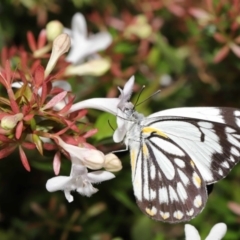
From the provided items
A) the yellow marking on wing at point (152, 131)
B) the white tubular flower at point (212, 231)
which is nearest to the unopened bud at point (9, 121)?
the yellow marking on wing at point (152, 131)

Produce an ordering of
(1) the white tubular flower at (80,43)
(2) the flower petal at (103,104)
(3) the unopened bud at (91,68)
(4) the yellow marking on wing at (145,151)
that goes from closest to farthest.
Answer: (2) the flower petal at (103,104) → (4) the yellow marking on wing at (145,151) → (3) the unopened bud at (91,68) → (1) the white tubular flower at (80,43)

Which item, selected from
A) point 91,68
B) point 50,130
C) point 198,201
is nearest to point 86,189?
point 50,130

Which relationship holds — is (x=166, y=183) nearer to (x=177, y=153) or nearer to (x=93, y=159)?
(x=177, y=153)

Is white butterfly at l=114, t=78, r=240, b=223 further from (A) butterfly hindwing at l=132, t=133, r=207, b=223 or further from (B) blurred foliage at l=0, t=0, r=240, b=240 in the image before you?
(B) blurred foliage at l=0, t=0, r=240, b=240

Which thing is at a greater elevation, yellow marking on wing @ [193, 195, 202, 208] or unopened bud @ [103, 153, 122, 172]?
unopened bud @ [103, 153, 122, 172]

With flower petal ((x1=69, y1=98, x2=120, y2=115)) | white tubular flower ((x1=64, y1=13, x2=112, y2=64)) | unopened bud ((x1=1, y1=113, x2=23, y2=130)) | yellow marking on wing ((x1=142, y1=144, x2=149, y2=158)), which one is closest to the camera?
unopened bud ((x1=1, y1=113, x2=23, y2=130))

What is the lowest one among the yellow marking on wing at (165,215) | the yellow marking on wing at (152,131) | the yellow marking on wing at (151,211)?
the yellow marking on wing at (165,215)

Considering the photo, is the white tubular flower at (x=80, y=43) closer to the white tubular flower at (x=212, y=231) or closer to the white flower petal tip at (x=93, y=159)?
the white flower petal tip at (x=93, y=159)

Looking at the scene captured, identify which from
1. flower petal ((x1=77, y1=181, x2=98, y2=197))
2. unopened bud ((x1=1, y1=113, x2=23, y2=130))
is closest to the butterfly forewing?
flower petal ((x1=77, y1=181, x2=98, y2=197))
